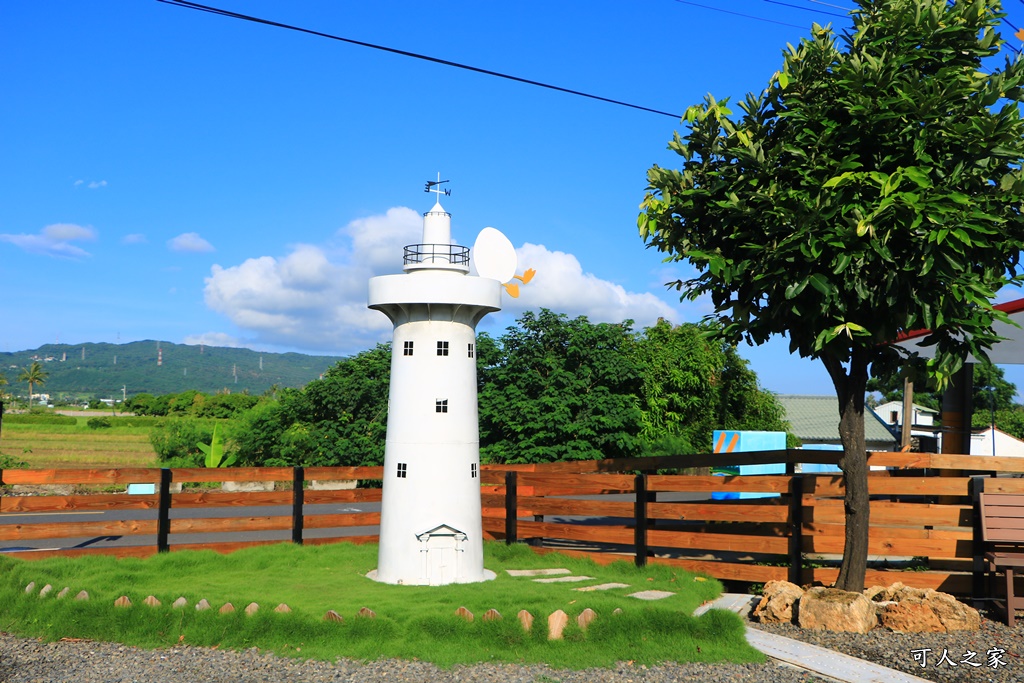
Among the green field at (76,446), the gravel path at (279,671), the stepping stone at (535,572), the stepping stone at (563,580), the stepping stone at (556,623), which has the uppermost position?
the stepping stone at (556,623)

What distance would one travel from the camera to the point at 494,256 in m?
13.0

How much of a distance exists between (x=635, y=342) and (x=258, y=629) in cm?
3359

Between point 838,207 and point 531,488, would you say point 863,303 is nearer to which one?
point 838,207

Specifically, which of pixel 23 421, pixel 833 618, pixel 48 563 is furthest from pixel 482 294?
pixel 23 421

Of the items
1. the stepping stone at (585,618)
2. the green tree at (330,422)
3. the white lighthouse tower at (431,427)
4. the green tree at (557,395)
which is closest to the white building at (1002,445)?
the green tree at (557,395)

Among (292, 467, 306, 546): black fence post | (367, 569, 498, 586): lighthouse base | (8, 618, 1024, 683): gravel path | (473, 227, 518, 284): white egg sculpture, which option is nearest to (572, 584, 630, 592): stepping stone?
(367, 569, 498, 586): lighthouse base

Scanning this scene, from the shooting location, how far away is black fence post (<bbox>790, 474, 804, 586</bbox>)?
1112 cm

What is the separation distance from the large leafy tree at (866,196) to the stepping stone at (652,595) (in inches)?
88.2

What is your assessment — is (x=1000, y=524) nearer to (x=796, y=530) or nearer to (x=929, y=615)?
(x=929, y=615)

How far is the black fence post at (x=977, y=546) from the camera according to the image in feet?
34.6

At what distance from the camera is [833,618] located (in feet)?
30.8

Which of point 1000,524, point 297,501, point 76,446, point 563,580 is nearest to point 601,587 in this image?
point 563,580

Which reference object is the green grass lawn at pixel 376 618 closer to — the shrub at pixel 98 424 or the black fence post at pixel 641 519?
the black fence post at pixel 641 519

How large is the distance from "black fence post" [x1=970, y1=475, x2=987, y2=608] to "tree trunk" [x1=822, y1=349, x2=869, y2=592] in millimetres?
1400
